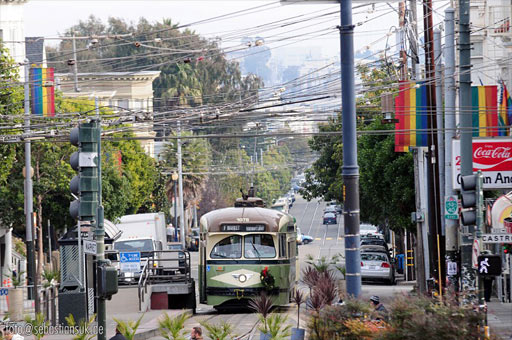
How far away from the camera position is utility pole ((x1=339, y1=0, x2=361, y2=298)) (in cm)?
1452

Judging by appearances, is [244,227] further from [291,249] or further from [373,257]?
[373,257]

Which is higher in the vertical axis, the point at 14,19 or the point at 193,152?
the point at 14,19

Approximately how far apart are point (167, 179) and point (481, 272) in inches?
2756

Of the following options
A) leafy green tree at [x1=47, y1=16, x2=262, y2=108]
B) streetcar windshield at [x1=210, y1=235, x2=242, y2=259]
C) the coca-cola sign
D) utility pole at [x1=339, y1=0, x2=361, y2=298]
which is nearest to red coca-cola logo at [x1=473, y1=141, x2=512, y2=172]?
the coca-cola sign

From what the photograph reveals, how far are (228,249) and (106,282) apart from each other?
12.3 m

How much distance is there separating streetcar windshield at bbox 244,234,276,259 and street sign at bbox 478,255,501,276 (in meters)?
11.3

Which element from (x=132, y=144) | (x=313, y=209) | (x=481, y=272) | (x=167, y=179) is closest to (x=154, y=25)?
(x=167, y=179)

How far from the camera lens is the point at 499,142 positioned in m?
24.7

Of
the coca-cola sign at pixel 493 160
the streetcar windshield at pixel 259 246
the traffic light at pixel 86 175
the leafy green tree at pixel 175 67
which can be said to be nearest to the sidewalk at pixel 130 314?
the streetcar windshield at pixel 259 246

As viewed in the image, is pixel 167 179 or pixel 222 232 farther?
pixel 167 179

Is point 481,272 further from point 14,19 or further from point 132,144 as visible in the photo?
point 132,144

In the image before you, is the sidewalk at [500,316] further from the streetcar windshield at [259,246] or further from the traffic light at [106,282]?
the traffic light at [106,282]

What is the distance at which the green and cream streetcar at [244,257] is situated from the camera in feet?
92.3

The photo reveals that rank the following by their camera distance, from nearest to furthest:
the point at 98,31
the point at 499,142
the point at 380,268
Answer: the point at 499,142, the point at 380,268, the point at 98,31
